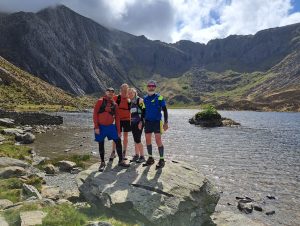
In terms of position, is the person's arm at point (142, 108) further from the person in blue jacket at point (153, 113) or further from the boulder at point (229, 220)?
the boulder at point (229, 220)

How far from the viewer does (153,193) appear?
50.2 ft

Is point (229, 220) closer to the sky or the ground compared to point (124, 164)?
closer to the ground

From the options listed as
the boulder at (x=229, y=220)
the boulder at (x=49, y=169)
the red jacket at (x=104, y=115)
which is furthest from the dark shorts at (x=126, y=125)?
the boulder at (x=49, y=169)

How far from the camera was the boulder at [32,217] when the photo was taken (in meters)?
12.4

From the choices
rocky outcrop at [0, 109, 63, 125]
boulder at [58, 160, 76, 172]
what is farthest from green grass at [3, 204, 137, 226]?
rocky outcrop at [0, 109, 63, 125]

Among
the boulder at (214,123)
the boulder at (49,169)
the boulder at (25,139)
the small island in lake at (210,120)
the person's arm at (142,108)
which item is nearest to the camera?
the person's arm at (142,108)

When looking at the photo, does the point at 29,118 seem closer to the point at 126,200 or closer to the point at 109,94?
the point at 109,94

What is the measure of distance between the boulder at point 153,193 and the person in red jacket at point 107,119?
1.28m

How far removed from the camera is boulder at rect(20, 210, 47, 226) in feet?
40.7

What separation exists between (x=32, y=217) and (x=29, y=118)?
77598mm

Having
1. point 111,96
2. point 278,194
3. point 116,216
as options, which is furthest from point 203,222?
point 278,194

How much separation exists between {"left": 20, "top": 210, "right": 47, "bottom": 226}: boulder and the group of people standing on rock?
5.19m

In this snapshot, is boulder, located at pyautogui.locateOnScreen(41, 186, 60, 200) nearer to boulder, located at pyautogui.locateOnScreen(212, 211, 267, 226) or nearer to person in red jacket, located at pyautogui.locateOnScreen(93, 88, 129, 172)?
person in red jacket, located at pyautogui.locateOnScreen(93, 88, 129, 172)

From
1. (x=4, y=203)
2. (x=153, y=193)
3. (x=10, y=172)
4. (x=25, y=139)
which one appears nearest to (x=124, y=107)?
(x=153, y=193)
